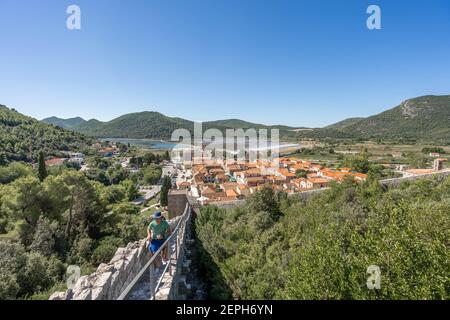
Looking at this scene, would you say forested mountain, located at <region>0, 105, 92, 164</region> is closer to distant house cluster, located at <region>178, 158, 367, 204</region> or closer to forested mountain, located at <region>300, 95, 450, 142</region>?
distant house cluster, located at <region>178, 158, 367, 204</region>

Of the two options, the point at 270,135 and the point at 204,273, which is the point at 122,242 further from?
the point at 270,135

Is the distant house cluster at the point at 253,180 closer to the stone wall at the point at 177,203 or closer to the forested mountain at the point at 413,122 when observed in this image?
the stone wall at the point at 177,203

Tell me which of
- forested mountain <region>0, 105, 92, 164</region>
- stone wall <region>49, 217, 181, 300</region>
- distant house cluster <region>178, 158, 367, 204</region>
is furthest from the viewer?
forested mountain <region>0, 105, 92, 164</region>

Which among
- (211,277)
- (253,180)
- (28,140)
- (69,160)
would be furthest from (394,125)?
(28,140)

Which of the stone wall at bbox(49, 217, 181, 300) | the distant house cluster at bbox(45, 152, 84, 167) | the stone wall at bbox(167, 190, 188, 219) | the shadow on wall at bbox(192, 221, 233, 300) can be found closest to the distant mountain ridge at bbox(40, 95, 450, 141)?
the distant house cluster at bbox(45, 152, 84, 167)

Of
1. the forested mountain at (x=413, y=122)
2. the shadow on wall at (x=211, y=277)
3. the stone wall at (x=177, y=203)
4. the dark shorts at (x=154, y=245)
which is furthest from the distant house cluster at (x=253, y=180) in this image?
the forested mountain at (x=413, y=122)

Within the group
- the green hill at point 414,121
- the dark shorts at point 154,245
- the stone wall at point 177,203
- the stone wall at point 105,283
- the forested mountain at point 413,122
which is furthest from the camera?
the green hill at point 414,121
